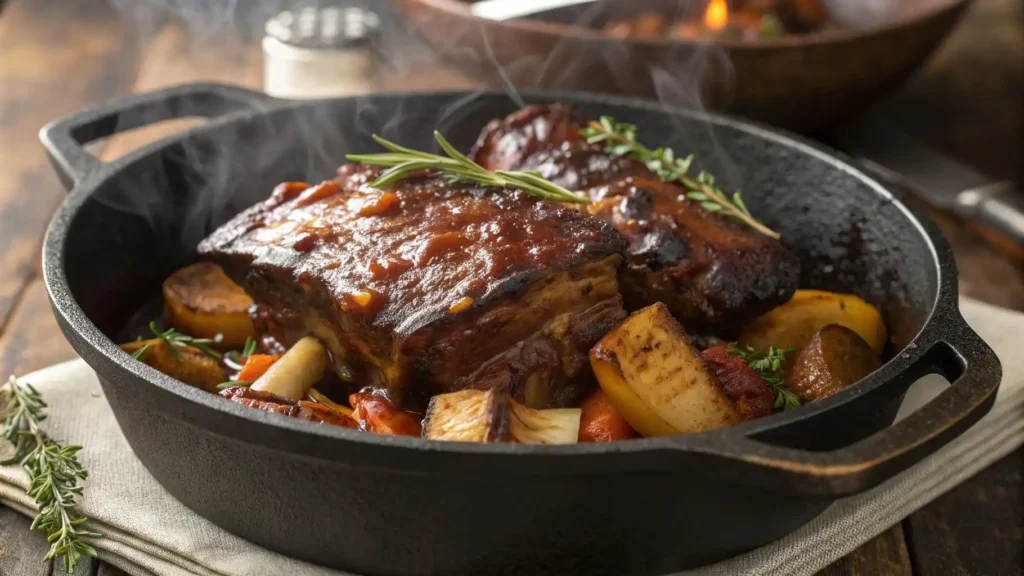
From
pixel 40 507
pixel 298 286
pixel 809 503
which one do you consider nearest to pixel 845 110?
pixel 809 503

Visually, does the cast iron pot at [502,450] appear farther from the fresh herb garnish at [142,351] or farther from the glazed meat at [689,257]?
the glazed meat at [689,257]

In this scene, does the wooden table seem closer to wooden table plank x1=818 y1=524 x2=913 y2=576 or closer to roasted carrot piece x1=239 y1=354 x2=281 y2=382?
wooden table plank x1=818 y1=524 x2=913 y2=576

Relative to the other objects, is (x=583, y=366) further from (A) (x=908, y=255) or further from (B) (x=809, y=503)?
(A) (x=908, y=255)

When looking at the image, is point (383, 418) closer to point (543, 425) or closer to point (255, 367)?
point (543, 425)

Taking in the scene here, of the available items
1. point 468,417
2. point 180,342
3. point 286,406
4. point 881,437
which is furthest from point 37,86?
point 881,437

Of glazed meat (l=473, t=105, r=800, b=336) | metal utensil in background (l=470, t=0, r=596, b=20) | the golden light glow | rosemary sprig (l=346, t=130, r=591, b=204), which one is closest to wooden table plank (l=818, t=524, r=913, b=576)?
glazed meat (l=473, t=105, r=800, b=336)

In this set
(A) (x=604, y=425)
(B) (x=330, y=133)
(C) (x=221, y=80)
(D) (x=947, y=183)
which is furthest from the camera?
(C) (x=221, y=80)

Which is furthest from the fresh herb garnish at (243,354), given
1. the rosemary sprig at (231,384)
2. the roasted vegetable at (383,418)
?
the roasted vegetable at (383,418)
